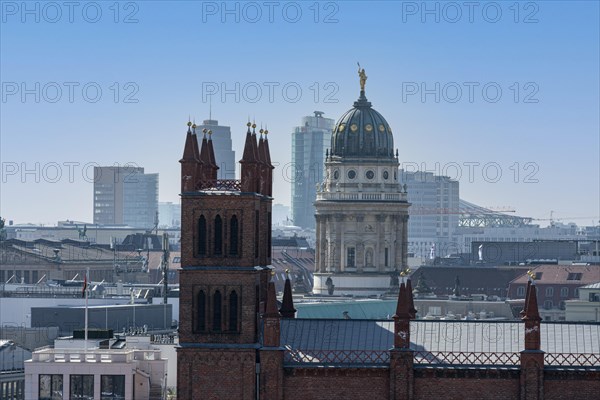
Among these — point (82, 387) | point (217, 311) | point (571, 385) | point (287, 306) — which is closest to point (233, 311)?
point (217, 311)

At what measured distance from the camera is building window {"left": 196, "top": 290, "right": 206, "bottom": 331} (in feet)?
383

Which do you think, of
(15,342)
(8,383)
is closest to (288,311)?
(8,383)

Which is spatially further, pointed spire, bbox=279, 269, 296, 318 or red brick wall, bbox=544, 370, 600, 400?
pointed spire, bbox=279, 269, 296, 318

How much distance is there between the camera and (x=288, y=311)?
408ft

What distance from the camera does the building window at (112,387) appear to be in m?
128

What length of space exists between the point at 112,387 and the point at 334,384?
17064 mm

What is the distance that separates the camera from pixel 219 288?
11681 cm

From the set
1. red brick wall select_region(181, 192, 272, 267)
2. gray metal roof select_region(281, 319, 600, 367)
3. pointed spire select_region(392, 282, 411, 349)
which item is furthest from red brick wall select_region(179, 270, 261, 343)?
pointed spire select_region(392, 282, 411, 349)

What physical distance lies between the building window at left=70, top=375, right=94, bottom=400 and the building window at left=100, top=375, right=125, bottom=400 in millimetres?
573

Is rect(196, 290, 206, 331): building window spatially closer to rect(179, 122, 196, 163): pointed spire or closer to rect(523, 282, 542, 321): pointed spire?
rect(179, 122, 196, 163): pointed spire

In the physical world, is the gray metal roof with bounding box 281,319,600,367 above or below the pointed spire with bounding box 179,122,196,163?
below

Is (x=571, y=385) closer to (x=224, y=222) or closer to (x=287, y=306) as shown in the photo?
(x=287, y=306)

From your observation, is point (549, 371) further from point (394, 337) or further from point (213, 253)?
point (213, 253)

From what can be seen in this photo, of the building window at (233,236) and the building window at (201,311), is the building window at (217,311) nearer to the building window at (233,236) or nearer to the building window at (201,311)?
the building window at (201,311)
